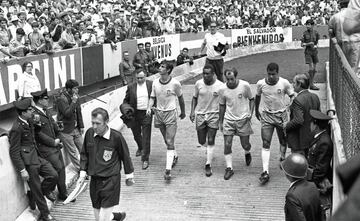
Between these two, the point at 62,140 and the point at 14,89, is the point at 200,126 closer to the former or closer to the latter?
the point at 62,140

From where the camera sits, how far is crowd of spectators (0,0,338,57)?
13750 mm

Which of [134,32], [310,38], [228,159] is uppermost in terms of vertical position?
[134,32]

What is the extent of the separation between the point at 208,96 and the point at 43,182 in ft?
10.7

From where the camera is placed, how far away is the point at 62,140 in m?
9.59

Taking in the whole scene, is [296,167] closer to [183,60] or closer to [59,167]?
[59,167]

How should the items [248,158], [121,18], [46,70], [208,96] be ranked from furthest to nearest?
[121,18]
[46,70]
[248,158]
[208,96]

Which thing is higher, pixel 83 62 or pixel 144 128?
pixel 83 62

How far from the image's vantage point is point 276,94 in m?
9.06

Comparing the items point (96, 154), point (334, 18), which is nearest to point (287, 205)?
point (96, 154)

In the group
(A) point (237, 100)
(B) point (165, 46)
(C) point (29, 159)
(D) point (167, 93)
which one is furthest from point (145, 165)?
(B) point (165, 46)

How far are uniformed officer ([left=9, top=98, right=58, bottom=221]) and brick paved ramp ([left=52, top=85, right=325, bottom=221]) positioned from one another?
548 millimetres

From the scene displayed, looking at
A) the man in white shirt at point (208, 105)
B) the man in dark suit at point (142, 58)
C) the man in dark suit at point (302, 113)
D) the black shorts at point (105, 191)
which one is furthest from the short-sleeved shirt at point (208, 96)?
the man in dark suit at point (142, 58)

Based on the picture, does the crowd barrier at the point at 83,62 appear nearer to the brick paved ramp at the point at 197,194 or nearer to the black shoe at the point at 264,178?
the brick paved ramp at the point at 197,194

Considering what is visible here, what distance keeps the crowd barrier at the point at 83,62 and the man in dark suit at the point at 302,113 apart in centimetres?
589
